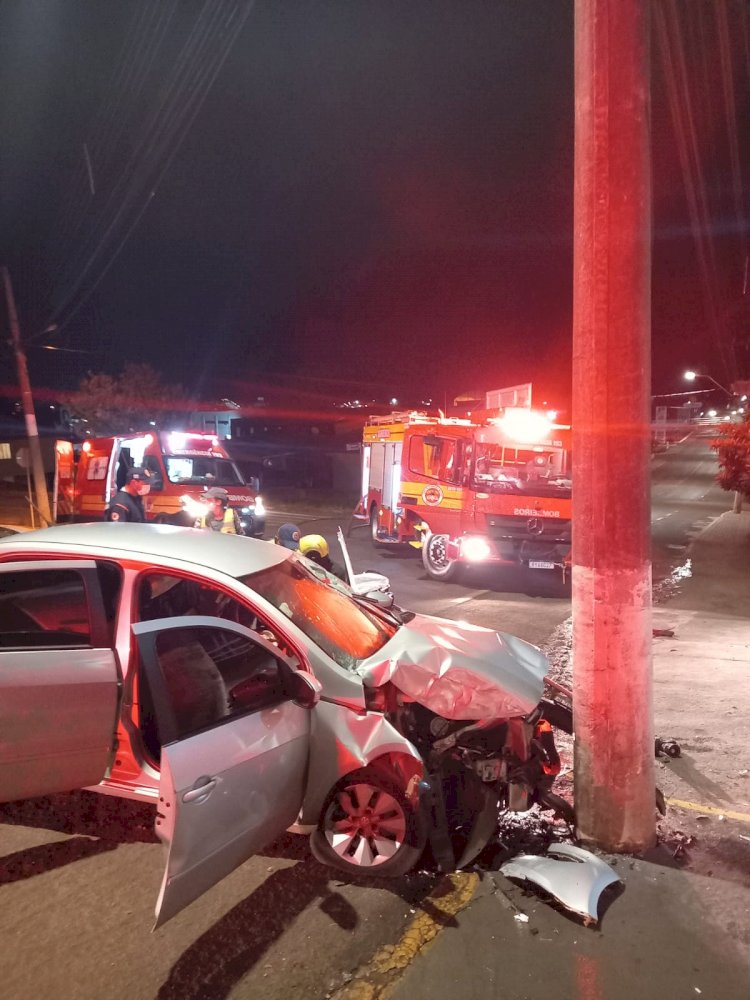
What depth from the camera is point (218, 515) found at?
9219 millimetres

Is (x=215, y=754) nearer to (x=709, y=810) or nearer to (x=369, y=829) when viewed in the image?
(x=369, y=829)

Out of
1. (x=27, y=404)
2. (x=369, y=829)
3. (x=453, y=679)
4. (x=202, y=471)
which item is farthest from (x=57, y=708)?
(x=27, y=404)

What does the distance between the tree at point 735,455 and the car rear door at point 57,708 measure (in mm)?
18115

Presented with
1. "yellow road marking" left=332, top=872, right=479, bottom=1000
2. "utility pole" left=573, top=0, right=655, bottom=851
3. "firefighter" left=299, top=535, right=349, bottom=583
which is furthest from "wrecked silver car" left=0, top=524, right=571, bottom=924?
"firefighter" left=299, top=535, right=349, bottom=583

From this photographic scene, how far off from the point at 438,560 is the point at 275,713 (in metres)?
9.04

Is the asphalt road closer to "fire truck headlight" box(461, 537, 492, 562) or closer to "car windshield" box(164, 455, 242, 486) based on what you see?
"fire truck headlight" box(461, 537, 492, 562)

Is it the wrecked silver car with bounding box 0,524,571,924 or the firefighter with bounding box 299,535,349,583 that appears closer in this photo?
the wrecked silver car with bounding box 0,524,571,924

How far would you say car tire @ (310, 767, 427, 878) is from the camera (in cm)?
320

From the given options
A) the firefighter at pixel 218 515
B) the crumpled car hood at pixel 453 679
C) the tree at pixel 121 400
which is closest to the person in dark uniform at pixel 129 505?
the firefighter at pixel 218 515

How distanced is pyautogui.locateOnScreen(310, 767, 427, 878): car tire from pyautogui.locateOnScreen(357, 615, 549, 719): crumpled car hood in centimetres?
44

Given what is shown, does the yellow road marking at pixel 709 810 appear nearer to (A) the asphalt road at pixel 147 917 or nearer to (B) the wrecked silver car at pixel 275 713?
(B) the wrecked silver car at pixel 275 713

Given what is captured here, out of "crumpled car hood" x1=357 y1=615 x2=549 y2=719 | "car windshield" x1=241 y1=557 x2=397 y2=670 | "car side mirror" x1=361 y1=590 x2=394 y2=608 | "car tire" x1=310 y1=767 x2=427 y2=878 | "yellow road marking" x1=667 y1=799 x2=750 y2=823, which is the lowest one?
"yellow road marking" x1=667 y1=799 x2=750 y2=823

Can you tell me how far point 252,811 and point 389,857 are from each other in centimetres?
83

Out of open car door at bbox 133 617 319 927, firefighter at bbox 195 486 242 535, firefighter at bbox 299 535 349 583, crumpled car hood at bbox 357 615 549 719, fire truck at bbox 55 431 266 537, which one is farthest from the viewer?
fire truck at bbox 55 431 266 537
